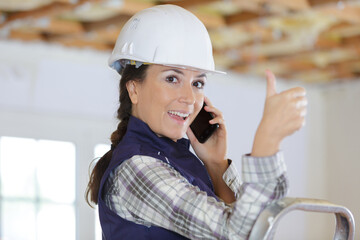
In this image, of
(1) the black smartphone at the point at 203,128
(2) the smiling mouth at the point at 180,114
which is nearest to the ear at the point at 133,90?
(2) the smiling mouth at the point at 180,114

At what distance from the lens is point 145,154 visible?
133 cm

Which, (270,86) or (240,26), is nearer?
(270,86)

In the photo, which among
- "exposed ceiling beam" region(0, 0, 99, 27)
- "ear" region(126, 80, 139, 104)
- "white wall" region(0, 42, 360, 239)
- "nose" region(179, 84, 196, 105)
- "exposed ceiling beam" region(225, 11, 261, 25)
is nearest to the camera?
"nose" region(179, 84, 196, 105)

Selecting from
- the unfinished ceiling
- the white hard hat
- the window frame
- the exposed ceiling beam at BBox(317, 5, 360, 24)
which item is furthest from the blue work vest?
the window frame

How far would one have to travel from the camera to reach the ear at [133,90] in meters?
1.54

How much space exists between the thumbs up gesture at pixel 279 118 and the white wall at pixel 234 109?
374 cm

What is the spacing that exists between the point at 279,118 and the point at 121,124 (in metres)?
0.66

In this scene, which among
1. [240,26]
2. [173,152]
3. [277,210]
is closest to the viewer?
[277,210]

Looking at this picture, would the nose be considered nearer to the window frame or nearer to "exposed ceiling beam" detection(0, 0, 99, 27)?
"exposed ceiling beam" detection(0, 0, 99, 27)

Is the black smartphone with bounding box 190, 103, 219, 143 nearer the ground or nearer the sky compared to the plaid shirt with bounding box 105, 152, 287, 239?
nearer the sky

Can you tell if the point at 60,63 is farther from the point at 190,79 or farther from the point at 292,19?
the point at 190,79

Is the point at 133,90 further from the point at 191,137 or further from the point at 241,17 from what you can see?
the point at 241,17

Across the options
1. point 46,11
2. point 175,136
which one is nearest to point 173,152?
point 175,136

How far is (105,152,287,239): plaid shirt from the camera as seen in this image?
40.6 inches
